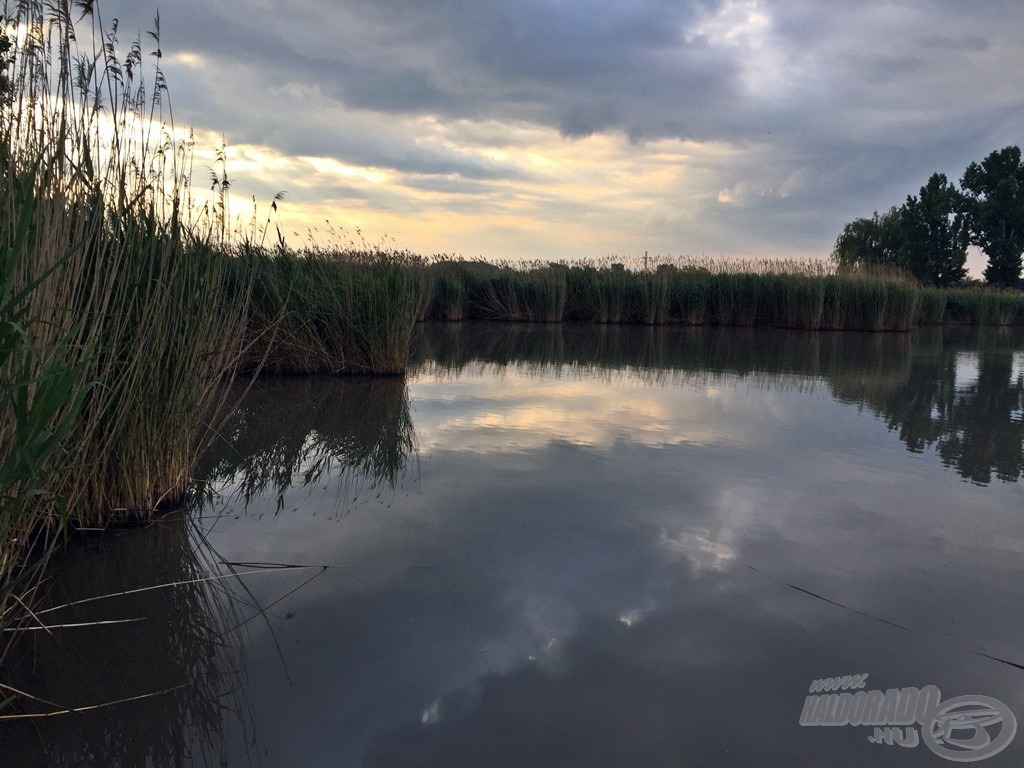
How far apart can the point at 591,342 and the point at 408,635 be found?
931 cm

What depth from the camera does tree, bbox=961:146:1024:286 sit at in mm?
36688

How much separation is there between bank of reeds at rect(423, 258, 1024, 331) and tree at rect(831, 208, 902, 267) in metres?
30.4

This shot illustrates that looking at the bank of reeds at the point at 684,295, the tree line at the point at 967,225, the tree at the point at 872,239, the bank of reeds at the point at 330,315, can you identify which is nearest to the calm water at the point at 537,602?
the bank of reeds at the point at 330,315

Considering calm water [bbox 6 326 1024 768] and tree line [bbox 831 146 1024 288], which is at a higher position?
tree line [bbox 831 146 1024 288]

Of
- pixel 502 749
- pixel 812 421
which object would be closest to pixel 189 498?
pixel 502 749

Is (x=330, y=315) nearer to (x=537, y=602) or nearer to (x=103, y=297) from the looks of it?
(x=103, y=297)

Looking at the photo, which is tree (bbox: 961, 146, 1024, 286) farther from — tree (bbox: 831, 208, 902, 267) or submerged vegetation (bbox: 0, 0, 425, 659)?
submerged vegetation (bbox: 0, 0, 425, 659)

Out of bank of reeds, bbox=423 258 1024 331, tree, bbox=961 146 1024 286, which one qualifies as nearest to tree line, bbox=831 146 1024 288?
tree, bbox=961 146 1024 286

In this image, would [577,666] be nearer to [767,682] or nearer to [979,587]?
[767,682]

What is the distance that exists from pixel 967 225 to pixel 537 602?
4582 centimetres

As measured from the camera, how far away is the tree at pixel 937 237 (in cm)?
3878

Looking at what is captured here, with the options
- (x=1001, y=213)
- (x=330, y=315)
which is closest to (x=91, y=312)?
(x=330, y=315)

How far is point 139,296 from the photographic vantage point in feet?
8.12

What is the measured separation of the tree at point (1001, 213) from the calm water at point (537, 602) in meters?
40.9
